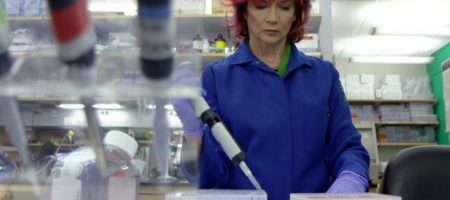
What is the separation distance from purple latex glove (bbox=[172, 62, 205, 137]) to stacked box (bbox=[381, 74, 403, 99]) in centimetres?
555

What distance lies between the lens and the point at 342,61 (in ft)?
21.1

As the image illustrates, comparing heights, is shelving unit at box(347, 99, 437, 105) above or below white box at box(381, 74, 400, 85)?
below

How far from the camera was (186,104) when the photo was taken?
1.27 ft

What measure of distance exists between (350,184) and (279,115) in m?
0.23

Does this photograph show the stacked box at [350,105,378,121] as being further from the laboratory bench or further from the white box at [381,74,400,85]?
the laboratory bench

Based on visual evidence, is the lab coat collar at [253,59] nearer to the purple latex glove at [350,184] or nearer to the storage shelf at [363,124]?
the purple latex glove at [350,184]

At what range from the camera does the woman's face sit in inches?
38.9

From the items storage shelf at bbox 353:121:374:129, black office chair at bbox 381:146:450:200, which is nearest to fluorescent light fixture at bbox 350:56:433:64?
storage shelf at bbox 353:121:374:129

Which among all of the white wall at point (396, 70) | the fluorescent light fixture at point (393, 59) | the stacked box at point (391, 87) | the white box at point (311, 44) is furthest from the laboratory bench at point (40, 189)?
the white wall at point (396, 70)

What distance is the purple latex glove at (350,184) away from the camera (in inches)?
30.8

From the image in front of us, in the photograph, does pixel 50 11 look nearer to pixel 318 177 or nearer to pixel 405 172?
pixel 318 177

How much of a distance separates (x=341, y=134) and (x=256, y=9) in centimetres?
37

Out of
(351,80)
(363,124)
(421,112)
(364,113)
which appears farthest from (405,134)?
(351,80)

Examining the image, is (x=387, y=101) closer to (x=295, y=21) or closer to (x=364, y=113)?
(x=364, y=113)
